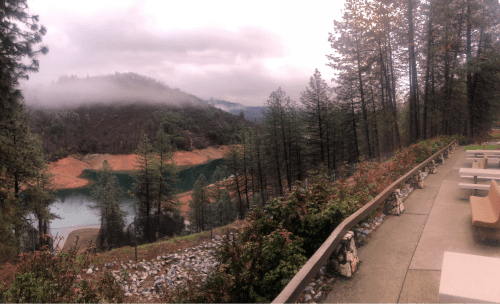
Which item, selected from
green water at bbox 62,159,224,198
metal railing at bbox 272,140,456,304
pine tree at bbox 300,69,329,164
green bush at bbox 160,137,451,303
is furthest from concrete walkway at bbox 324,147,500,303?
green water at bbox 62,159,224,198

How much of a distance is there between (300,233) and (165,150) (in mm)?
29973

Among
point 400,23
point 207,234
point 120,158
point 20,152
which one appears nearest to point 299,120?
point 400,23

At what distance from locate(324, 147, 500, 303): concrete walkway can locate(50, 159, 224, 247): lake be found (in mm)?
9556

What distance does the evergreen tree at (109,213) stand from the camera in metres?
20.4

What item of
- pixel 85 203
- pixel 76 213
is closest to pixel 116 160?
pixel 85 203

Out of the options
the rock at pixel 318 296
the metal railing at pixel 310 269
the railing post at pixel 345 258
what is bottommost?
the rock at pixel 318 296

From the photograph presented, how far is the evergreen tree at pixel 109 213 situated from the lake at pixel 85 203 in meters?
0.96

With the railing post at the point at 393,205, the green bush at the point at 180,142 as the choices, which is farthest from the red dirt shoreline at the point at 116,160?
the railing post at the point at 393,205

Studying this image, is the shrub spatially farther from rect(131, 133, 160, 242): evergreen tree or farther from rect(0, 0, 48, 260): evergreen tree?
rect(131, 133, 160, 242): evergreen tree

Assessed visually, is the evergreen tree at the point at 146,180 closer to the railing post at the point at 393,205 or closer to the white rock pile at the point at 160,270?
the white rock pile at the point at 160,270

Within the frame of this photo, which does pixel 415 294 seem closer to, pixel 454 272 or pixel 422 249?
pixel 454 272

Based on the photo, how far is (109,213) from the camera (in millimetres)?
29641

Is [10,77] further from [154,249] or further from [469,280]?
[469,280]

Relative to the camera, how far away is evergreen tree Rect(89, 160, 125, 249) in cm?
2035
